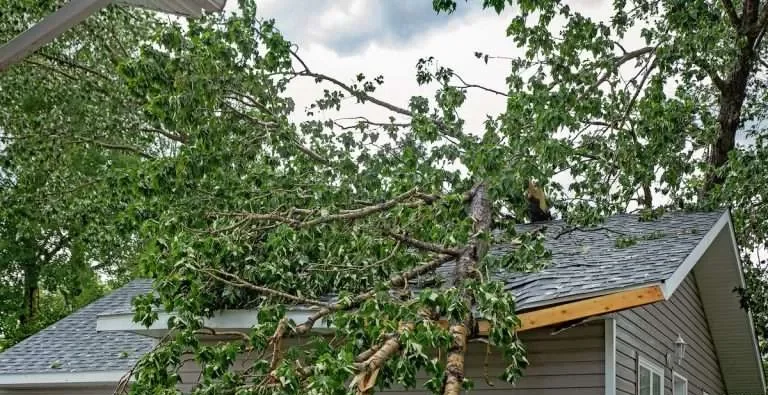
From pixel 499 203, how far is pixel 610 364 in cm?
199

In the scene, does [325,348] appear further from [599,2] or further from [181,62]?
[599,2]

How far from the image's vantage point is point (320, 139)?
32.8 feet

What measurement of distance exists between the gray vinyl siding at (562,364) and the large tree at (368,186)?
20.9 inches

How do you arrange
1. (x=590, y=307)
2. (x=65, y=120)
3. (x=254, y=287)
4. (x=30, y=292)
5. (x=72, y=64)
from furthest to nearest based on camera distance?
(x=30, y=292) < (x=72, y=64) < (x=65, y=120) < (x=254, y=287) < (x=590, y=307)

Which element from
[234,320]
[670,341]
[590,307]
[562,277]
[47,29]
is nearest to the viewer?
[47,29]

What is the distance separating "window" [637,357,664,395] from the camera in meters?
5.99

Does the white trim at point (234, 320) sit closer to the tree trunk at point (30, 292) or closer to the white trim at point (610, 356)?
the white trim at point (610, 356)

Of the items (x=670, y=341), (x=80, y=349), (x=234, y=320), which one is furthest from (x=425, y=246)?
(x=80, y=349)

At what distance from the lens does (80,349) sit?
964cm

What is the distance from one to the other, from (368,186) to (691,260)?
9.40 feet

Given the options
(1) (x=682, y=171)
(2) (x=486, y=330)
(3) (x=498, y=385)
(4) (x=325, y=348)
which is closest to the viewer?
(4) (x=325, y=348)

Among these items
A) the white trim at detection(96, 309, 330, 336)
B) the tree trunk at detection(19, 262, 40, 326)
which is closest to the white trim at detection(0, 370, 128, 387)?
the white trim at detection(96, 309, 330, 336)

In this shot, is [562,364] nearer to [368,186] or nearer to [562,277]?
[562,277]

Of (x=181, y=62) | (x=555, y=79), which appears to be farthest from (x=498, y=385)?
(x=555, y=79)
